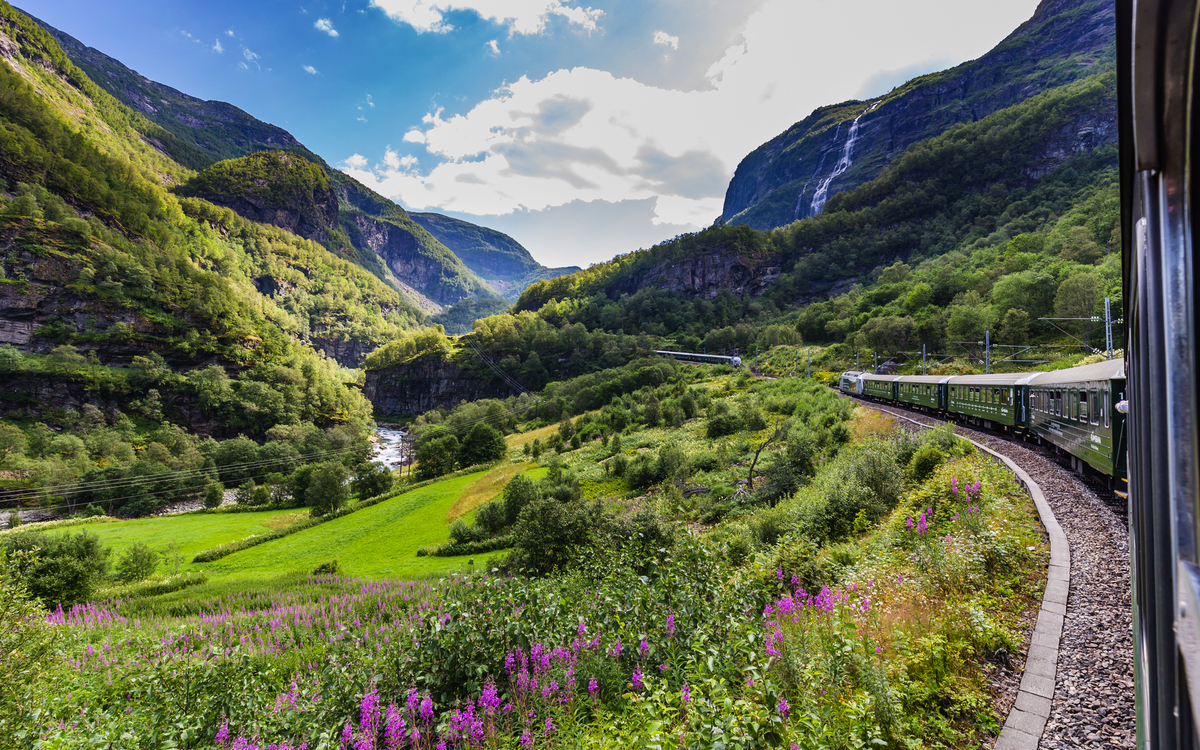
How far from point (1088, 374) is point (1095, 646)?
951 centimetres

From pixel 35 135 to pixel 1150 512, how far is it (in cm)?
16180

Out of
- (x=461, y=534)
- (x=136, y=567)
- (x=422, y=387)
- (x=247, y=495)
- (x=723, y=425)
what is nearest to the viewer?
(x=136, y=567)

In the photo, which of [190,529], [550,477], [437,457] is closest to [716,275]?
[437,457]

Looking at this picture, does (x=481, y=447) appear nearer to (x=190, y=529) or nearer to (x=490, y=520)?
(x=190, y=529)

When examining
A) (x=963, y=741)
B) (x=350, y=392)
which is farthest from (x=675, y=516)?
(x=350, y=392)

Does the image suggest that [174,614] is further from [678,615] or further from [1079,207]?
[1079,207]

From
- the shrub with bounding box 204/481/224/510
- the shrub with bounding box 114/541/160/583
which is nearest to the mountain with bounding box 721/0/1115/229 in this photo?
the shrub with bounding box 204/481/224/510

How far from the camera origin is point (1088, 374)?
35.8ft

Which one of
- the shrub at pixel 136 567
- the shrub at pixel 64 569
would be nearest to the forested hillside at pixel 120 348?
the shrub at pixel 136 567

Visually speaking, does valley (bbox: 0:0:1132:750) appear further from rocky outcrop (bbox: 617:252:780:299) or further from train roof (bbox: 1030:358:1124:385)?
train roof (bbox: 1030:358:1124:385)

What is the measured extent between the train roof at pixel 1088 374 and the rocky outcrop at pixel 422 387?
371ft

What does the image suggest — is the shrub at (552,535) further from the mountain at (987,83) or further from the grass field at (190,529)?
the mountain at (987,83)

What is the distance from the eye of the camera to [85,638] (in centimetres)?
891

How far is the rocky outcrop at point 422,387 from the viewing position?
121000 mm
